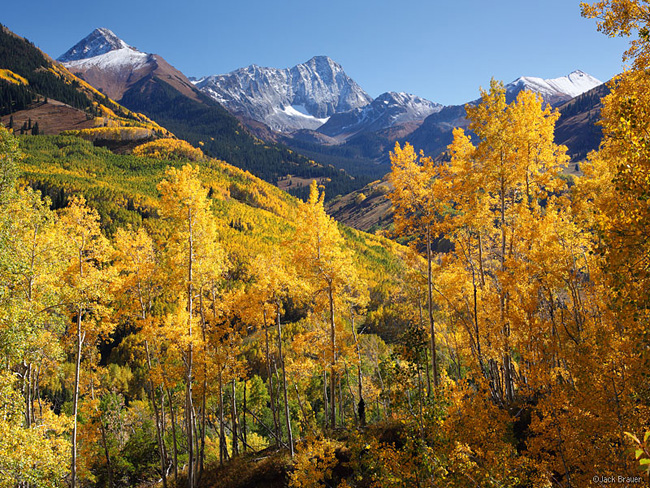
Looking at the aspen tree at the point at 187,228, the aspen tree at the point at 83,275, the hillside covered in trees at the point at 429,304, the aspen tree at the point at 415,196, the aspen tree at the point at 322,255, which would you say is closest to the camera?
the hillside covered in trees at the point at 429,304

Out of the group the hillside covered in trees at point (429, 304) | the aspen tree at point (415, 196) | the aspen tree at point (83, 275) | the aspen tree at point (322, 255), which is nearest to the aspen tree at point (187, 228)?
the hillside covered in trees at point (429, 304)

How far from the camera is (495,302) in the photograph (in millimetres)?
17141

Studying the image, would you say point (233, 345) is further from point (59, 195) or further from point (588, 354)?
point (59, 195)

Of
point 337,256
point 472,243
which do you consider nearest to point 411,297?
point 472,243

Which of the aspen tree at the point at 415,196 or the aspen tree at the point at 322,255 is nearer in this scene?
the aspen tree at the point at 415,196

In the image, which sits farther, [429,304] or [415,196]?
[415,196]

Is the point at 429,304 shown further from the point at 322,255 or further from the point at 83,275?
the point at 83,275

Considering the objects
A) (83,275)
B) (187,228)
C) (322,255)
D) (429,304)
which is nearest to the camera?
(429,304)

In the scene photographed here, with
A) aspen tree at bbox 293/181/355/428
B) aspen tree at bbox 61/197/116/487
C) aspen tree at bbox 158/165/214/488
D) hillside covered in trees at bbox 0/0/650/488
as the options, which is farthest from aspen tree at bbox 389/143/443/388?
aspen tree at bbox 61/197/116/487

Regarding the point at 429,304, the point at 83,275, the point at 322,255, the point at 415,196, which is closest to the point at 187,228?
the point at 83,275

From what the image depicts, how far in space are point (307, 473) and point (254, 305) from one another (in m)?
8.88

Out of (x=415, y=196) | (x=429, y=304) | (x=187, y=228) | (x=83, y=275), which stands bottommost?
(x=429, y=304)

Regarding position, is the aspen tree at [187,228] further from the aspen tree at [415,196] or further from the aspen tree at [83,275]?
the aspen tree at [415,196]

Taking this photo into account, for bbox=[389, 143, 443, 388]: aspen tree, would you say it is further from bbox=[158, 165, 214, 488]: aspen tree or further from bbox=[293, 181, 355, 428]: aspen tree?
bbox=[158, 165, 214, 488]: aspen tree
